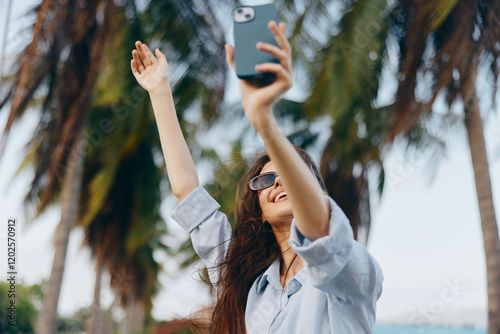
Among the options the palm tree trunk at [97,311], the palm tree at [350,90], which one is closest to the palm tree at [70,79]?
the palm tree at [350,90]

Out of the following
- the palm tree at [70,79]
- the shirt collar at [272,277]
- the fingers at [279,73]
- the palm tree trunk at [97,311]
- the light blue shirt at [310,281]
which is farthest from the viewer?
the palm tree trunk at [97,311]

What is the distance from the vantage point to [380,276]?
1.10m

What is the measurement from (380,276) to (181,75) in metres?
6.69

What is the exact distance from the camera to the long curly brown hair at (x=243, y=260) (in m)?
1.45

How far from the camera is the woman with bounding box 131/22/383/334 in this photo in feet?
3.02

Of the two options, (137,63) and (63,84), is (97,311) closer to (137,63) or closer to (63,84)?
(63,84)

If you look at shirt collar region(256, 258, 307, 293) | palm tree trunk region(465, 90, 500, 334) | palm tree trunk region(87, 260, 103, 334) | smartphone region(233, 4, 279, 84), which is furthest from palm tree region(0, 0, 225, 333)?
palm tree trunk region(87, 260, 103, 334)

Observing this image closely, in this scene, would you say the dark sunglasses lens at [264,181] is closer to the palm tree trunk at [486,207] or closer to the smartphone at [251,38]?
the smartphone at [251,38]

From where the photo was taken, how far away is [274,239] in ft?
5.24

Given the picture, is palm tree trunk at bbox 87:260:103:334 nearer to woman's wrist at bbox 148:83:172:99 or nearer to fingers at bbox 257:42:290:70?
woman's wrist at bbox 148:83:172:99

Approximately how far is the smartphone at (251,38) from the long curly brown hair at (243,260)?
0.56m

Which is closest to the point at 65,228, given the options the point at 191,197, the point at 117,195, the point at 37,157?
the point at 37,157

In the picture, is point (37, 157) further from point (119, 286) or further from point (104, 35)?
point (119, 286)

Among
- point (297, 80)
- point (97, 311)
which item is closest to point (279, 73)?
point (297, 80)
